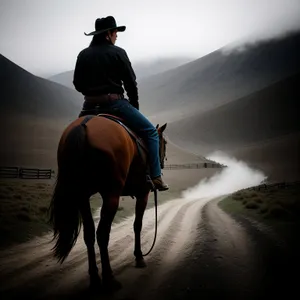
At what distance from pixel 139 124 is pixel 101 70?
1.08m

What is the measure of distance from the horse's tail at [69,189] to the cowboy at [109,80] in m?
0.92

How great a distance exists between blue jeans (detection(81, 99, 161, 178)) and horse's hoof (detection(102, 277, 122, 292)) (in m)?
1.81

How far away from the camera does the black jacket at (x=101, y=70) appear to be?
4230 millimetres

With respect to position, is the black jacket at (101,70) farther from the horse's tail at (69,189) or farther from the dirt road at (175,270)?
the dirt road at (175,270)

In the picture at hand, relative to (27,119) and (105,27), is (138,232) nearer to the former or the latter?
(105,27)

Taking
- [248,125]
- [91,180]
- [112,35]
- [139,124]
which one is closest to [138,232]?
[91,180]

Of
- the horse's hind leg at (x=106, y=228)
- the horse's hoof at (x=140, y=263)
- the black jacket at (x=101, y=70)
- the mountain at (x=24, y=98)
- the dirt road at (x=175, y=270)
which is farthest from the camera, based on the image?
the mountain at (x=24, y=98)

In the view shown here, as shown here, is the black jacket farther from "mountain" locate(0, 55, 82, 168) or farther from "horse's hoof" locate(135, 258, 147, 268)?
"mountain" locate(0, 55, 82, 168)

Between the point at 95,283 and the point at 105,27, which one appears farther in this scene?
the point at 105,27

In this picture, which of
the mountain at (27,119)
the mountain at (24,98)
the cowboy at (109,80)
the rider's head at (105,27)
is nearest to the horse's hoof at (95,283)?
the cowboy at (109,80)

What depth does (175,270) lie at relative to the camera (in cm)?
421

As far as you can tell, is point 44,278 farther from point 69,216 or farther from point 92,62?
point 92,62

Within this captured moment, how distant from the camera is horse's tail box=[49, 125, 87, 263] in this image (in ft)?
11.3

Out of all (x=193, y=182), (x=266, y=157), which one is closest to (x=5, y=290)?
(x=193, y=182)
